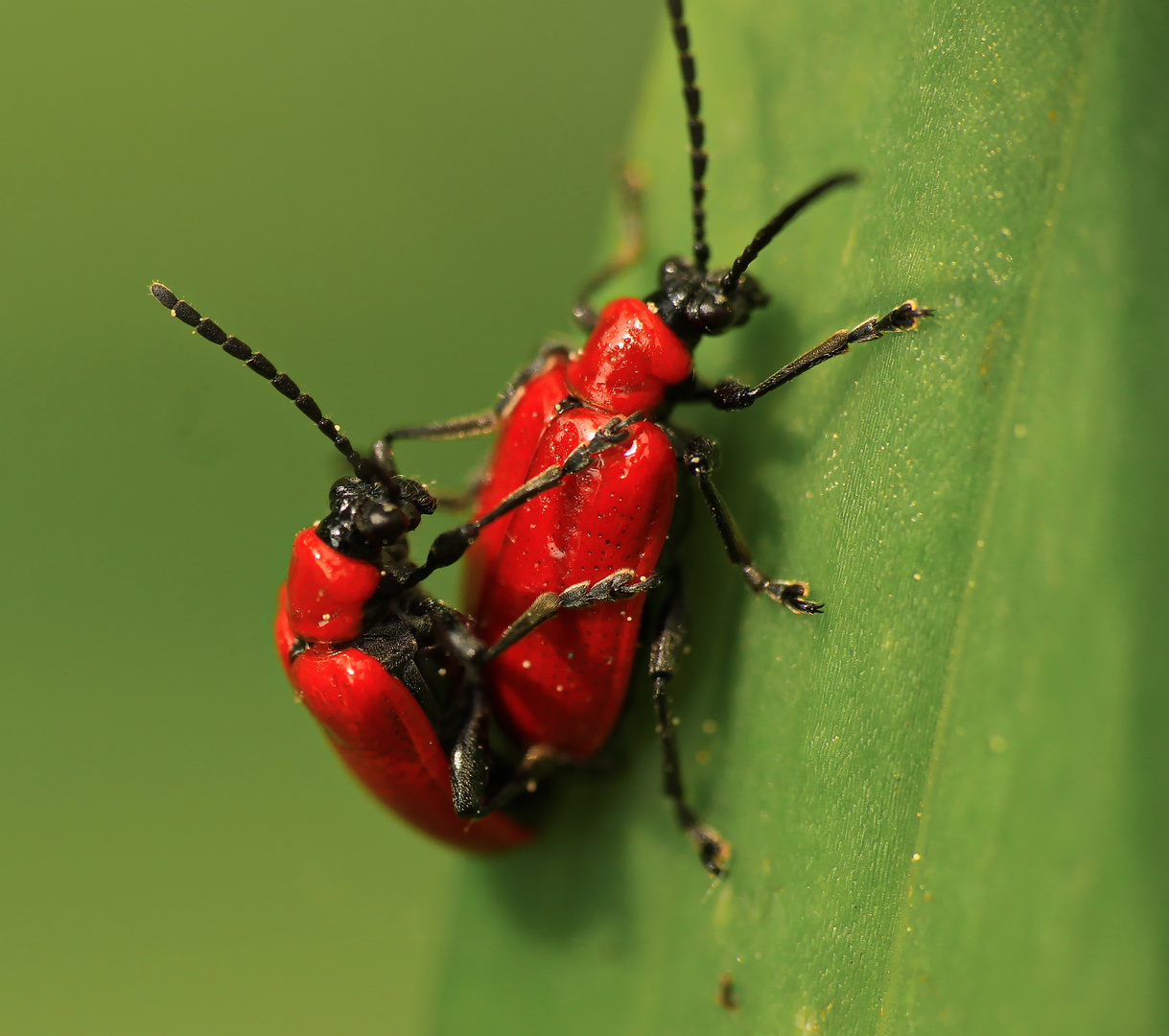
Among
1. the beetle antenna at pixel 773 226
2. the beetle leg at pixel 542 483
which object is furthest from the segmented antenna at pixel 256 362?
the beetle antenna at pixel 773 226

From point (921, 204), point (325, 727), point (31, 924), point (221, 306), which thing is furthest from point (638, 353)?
point (31, 924)

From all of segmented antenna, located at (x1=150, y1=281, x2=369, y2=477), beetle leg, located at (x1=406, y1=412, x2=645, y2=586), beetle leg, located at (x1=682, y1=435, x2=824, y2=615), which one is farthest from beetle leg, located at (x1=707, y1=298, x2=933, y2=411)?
segmented antenna, located at (x1=150, y1=281, x2=369, y2=477)

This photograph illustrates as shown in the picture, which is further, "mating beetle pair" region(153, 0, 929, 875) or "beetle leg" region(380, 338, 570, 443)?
"beetle leg" region(380, 338, 570, 443)

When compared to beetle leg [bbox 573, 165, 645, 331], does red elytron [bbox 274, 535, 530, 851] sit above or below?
below

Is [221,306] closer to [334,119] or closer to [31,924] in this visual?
[334,119]

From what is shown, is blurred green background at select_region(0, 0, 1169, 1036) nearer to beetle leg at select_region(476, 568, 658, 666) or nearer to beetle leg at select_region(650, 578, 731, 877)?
beetle leg at select_region(650, 578, 731, 877)

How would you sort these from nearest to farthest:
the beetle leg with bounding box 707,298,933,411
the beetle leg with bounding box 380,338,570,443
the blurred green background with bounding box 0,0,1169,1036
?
the blurred green background with bounding box 0,0,1169,1036
the beetle leg with bounding box 707,298,933,411
the beetle leg with bounding box 380,338,570,443

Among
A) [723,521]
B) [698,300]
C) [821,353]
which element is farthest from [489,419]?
[821,353]

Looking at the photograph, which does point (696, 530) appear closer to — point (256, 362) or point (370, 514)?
point (370, 514)
